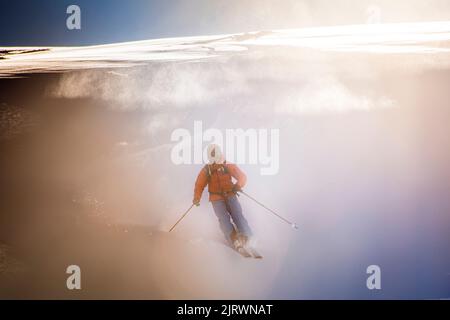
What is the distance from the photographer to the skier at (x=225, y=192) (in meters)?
2.75

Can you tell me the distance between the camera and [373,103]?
2729 mm

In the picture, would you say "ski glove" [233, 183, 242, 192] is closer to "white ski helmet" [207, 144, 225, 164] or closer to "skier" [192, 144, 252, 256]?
"skier" [192, 144, 252, 256]

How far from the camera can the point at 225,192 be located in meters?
2.77

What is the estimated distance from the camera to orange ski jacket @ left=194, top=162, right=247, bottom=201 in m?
2.76

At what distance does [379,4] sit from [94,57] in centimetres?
206

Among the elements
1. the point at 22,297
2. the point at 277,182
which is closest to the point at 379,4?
the point at 277,182

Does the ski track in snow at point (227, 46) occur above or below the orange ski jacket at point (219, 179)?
above

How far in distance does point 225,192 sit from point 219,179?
0.10 m
